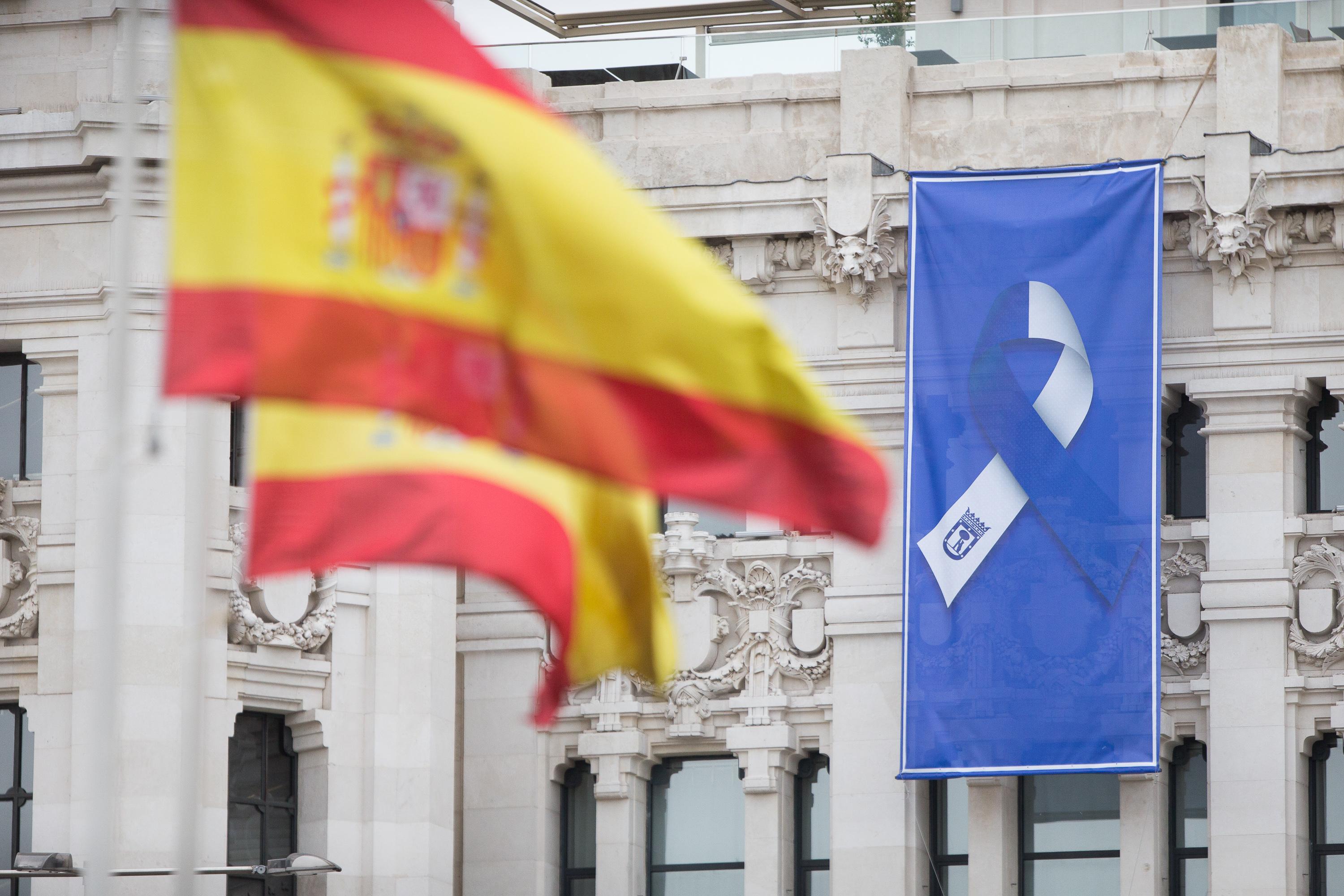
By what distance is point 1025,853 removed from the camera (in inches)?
1266

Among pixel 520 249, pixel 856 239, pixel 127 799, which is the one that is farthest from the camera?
pixel 856 239

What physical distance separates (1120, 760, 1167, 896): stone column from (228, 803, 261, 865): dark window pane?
9.78 meters

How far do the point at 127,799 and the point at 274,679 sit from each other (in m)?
2.34

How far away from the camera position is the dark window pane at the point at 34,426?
1291 inches

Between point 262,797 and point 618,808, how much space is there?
13.8 feet

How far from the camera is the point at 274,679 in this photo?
103 ft

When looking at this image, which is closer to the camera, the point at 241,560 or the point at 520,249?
the point at 520,249

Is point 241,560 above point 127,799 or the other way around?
above


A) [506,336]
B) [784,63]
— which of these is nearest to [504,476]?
[506,336]

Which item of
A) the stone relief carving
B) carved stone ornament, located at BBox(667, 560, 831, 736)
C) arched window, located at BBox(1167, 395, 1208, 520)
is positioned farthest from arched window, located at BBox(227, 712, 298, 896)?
arched window, located at BBox(1167, 395, 1208, 520)

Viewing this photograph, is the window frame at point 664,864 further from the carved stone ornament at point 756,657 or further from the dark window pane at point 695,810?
the carved stone ornament at point 756,657

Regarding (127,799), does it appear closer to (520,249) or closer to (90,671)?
(90,671)

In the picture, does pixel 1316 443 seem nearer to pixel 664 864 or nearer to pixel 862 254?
pixel 862 254

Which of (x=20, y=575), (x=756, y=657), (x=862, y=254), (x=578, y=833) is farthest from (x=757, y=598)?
(x=20, y=575)
